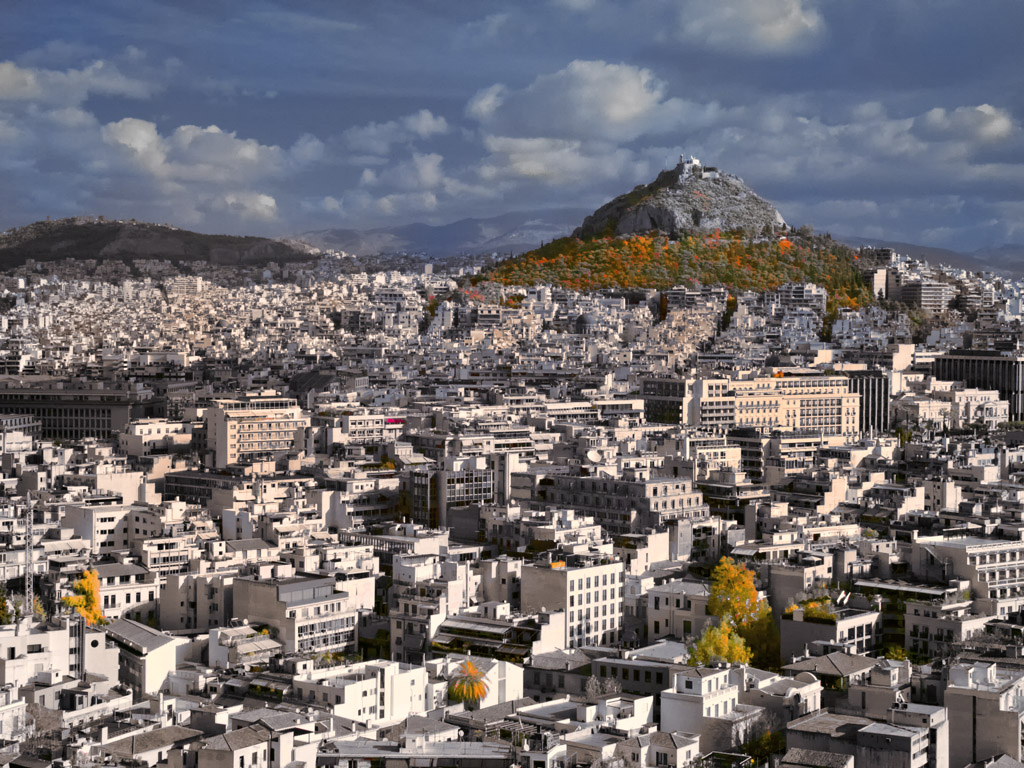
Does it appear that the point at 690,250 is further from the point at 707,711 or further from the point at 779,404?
the point at 707,711

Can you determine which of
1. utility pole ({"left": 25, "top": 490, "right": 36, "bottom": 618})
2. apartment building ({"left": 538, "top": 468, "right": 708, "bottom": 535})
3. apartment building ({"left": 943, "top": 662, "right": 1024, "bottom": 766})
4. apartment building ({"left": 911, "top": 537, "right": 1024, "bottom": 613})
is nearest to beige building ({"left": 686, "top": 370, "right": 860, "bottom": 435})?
apartment building ({"left": 538, "top": 468, "right": 708, "bottom": 535})

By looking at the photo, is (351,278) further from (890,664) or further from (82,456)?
(890,664)

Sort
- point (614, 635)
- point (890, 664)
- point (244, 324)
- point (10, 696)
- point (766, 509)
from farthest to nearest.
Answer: point (244, 324) → point (766, 509) → point (614, 635) → point (890, 664) → point (10, 696)

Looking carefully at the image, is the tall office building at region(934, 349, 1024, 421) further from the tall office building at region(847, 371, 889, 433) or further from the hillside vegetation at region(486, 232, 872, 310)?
the hillside vegetation at region(486, 232, 872, 310)

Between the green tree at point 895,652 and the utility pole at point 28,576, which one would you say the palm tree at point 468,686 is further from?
the utility pole at point 28,576

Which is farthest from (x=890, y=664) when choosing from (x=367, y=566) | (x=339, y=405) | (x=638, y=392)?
(x=638, y=392)

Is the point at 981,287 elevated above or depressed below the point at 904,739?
above

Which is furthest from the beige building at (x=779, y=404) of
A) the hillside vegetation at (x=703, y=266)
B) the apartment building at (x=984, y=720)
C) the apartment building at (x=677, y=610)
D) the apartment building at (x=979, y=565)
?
the hillside vegetation at (x=703, y=266)
